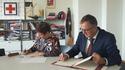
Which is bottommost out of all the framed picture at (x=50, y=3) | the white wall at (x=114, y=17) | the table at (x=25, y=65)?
the table at (x=25, y=65)

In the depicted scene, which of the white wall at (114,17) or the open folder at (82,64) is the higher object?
the white wall at (114,17)

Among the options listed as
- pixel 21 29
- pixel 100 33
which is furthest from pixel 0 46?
pixel 100 33

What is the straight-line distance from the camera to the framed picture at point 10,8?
5.40 metres

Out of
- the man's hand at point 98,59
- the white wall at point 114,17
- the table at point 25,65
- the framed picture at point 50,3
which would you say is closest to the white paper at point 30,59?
the table at point 25,65

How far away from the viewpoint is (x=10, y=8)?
5.43 m

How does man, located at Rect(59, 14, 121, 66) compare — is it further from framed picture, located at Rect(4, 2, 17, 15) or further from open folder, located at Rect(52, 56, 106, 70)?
framed picture, located at Rect(4, 2, 17, 15)

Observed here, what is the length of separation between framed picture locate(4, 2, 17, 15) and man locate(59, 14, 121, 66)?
303 cm

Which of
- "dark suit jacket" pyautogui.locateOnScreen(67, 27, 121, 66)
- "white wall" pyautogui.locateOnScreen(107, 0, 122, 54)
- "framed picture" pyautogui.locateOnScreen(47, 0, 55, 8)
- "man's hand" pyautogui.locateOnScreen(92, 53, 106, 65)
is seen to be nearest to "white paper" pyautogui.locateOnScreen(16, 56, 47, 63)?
"dark suit jacket" pyautogui.locateOnScreen(67, 27, 121, 66)

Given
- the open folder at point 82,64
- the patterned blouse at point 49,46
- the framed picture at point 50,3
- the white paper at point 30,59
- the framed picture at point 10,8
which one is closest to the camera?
the open folder at point 82,64

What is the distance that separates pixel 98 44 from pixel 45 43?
0.91 m

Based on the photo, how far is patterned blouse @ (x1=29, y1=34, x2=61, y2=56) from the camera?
311 cm

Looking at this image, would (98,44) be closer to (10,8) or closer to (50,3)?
(50,3)

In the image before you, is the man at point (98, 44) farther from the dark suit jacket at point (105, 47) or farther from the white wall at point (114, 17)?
the white wall at point (114, 17)

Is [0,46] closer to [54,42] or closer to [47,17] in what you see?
[47,17]
